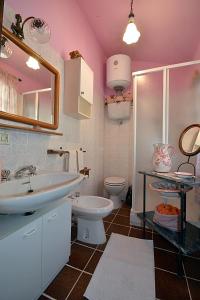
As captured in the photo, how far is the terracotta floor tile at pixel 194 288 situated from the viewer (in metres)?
1.05

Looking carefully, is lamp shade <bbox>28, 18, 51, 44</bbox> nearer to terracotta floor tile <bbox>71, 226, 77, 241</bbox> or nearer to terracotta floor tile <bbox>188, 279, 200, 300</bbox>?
terracotta floor tile <bbox>71, 226, 77, 241</bbox>

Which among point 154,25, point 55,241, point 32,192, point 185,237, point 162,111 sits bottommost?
point 185,237

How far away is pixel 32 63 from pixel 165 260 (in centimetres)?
202

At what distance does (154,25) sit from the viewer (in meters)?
1.98

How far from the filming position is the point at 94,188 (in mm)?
2510

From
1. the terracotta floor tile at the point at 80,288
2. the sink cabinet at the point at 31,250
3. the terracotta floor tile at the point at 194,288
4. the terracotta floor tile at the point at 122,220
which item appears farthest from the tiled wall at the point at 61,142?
the terracotta floor tile at the point at 194,288

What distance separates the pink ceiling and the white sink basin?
2004mm

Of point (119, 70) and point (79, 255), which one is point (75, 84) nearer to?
point (119, 70)

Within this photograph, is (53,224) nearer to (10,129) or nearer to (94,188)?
(10,129)

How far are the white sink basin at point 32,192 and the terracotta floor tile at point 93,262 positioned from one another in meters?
0.73

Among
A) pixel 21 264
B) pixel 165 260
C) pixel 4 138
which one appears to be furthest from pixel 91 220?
pixel 4 138

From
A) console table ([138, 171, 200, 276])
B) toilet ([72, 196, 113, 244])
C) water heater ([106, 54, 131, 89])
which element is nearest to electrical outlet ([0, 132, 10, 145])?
toilet ([72, 196, 113, 244])

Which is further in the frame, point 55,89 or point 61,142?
point 61,142

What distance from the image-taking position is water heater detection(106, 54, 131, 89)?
2578mm
